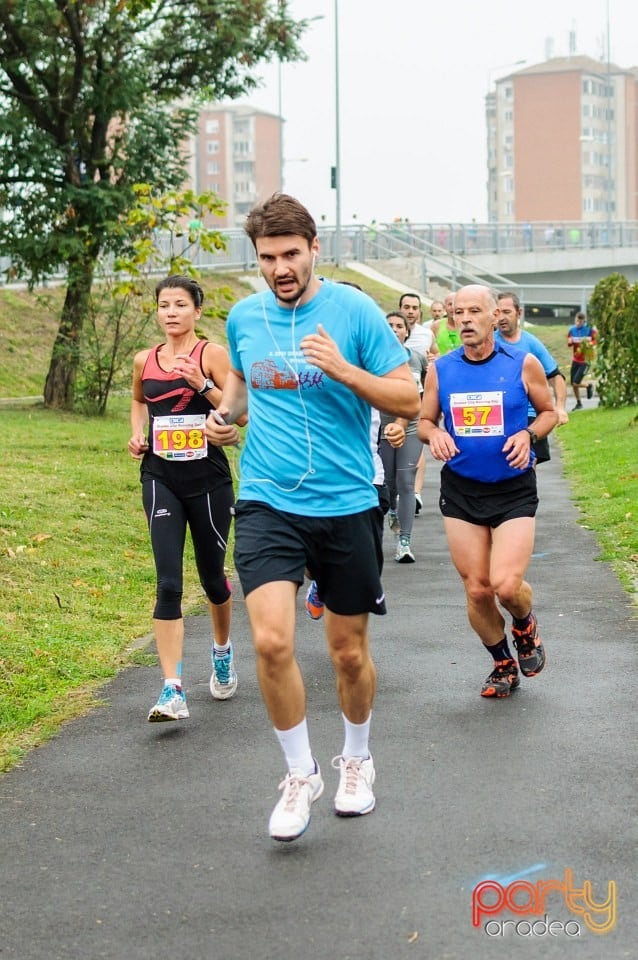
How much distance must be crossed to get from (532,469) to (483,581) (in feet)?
2.00

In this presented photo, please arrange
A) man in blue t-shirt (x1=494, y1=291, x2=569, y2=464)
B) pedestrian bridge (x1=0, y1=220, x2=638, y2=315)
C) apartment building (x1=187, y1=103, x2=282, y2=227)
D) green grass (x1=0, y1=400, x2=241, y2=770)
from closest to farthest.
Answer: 1. green grass (x1=0, y1=400, x2=241, y2=770)
2. man in blue t-shirt (x1=494, y1=291, x2=569, y2=464)
3. pedestrian bridge (x1=0, y1=220, x2=638, y2=315)
4. apartment building (x1=187, y1=103, x2=282, y2=227)

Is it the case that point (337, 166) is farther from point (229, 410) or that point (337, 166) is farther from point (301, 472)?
point (301, 472)

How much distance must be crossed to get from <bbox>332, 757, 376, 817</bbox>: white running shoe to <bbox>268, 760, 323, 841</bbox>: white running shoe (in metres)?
0.10

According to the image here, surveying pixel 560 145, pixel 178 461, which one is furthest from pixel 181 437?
pixel 560 145

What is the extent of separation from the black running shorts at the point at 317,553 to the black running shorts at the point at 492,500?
1.77 meters

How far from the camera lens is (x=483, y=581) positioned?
652 centimetres

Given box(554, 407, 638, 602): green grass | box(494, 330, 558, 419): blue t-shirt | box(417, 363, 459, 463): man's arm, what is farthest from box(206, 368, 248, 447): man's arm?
box(554, 407, 638, 602): green grass

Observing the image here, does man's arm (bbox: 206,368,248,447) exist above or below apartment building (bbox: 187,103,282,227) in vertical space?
below

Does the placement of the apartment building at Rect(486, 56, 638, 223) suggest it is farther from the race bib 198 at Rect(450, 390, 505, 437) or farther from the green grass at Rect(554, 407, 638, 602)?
the race bib 198 at Rect(450, 390, 505, 437)

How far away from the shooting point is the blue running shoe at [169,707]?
20.3 feet

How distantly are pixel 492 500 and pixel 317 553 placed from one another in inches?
75.7

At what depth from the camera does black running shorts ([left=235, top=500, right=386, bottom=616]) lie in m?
4.72

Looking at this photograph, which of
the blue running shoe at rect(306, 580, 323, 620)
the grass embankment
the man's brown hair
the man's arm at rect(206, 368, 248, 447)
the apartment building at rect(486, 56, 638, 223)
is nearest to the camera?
the man's brown hair

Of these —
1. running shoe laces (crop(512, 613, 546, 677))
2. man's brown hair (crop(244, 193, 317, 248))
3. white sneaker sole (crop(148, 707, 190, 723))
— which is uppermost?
man's brown hair (crop(244, 193, 317, 248))
